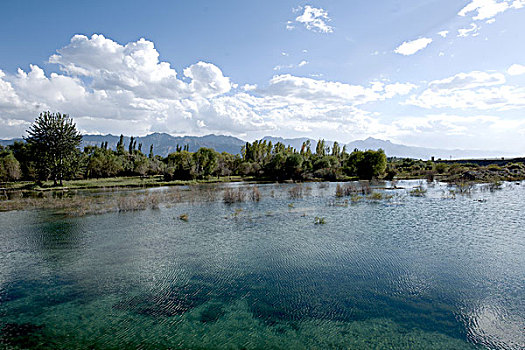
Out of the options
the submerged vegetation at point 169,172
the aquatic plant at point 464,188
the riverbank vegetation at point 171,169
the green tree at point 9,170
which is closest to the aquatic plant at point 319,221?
the submerged vegetation at point 169,172

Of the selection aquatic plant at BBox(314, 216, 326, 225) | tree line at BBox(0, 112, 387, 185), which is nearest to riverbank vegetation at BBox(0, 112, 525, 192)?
tree line at BBox(0, 112, 387, 185)

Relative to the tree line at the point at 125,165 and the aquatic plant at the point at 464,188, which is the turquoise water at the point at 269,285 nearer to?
the aquatic plant at the point at 464,188

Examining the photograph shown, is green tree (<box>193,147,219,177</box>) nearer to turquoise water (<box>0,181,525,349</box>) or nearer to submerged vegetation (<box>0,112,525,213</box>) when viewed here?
submerged vegetation (<box>0,112,525,213</box>)

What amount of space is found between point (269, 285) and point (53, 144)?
6200 centimetres

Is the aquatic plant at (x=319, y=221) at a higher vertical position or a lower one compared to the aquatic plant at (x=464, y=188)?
lower

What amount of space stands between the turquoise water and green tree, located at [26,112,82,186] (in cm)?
4286

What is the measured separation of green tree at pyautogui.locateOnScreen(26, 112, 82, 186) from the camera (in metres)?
57.1

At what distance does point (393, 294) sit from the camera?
32.9ft

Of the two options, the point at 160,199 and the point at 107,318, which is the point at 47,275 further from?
the point at 160,199

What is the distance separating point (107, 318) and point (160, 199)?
2712 cm

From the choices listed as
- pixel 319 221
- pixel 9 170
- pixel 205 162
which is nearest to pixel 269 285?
pixel 319 221

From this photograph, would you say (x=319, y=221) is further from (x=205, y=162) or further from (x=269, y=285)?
(x=205, y=162)

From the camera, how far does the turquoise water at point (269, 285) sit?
312 inches

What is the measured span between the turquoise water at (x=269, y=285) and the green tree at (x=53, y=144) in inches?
1688
